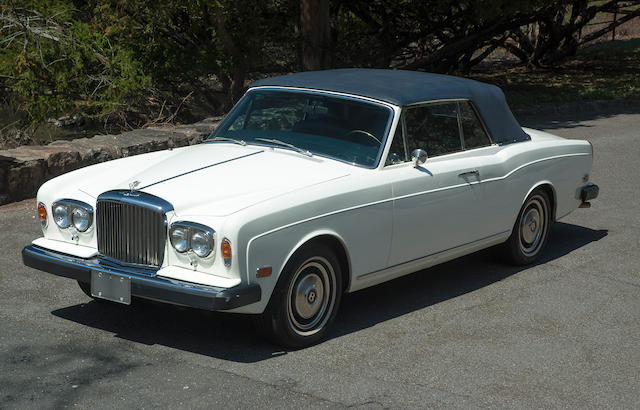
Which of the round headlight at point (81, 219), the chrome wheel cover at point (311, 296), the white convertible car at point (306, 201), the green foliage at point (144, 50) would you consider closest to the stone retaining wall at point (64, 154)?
the green foliage at point (144, 50)

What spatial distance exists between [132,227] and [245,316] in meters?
1.06

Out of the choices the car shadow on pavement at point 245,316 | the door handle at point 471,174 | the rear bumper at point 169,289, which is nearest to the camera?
the rear bumper at point 169,289

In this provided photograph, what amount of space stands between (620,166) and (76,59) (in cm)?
829

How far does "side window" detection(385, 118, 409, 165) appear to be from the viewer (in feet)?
20.1

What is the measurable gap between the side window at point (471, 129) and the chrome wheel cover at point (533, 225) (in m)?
0.72

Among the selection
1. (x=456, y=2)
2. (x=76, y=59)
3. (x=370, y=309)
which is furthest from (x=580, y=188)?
(x=456, y=2)

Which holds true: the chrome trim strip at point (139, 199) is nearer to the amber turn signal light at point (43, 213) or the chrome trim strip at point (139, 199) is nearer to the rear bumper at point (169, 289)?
the rear bumper at point (169, 289)

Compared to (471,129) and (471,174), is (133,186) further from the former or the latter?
(471,129)

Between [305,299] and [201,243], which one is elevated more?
[201,243]

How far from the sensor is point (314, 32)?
53.6 feet

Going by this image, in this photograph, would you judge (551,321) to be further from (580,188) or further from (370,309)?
(580,188)

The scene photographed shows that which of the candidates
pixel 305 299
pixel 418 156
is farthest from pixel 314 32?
pixel 305 299

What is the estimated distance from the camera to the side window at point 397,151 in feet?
20.1

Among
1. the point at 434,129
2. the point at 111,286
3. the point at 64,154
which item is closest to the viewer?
the point at 111,286
